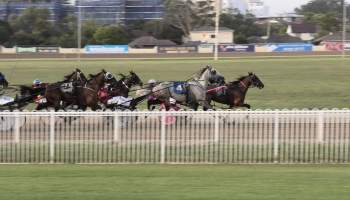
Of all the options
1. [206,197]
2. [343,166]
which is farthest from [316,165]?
[206,197]

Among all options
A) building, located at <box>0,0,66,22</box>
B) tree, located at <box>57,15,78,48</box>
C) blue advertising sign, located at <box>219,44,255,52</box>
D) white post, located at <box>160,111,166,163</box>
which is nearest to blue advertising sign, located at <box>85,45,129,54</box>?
Answer: blue advertising sign, located at <box>219,44,255,52</box>

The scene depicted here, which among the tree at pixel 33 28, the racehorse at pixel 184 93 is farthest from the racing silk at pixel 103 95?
the tree at pixel 33 28

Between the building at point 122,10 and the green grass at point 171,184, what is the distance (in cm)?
13435

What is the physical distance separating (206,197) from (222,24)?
12201 cm

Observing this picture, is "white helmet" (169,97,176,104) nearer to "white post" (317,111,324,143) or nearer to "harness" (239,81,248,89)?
"harness" (239,81,248,89)

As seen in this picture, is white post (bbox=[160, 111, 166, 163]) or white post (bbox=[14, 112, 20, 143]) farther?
white post (bbox=[14, 112, 20, 143])

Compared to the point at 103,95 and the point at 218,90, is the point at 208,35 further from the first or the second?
the point at 103,95

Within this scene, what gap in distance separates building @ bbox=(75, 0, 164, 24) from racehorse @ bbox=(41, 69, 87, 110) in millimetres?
126464

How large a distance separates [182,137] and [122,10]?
13462cm

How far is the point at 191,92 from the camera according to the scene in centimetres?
1700

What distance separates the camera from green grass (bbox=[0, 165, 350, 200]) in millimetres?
6934

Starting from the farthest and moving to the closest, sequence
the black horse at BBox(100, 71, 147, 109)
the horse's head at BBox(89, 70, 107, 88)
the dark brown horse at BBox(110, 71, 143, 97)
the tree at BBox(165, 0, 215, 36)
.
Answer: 1. the tree at BBox(165, 0, 215, 36)
2. the dark brown horse at BBox(110, 71, 143, 97)
3. the horse's head at BBox(89, 70, 107, 88)
4. the black horse at BBox(100, 71, 147, 109)

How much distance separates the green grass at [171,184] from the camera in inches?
273

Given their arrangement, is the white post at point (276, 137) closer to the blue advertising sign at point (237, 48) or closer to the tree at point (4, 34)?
the blue advertising sign at point (237, 48)
